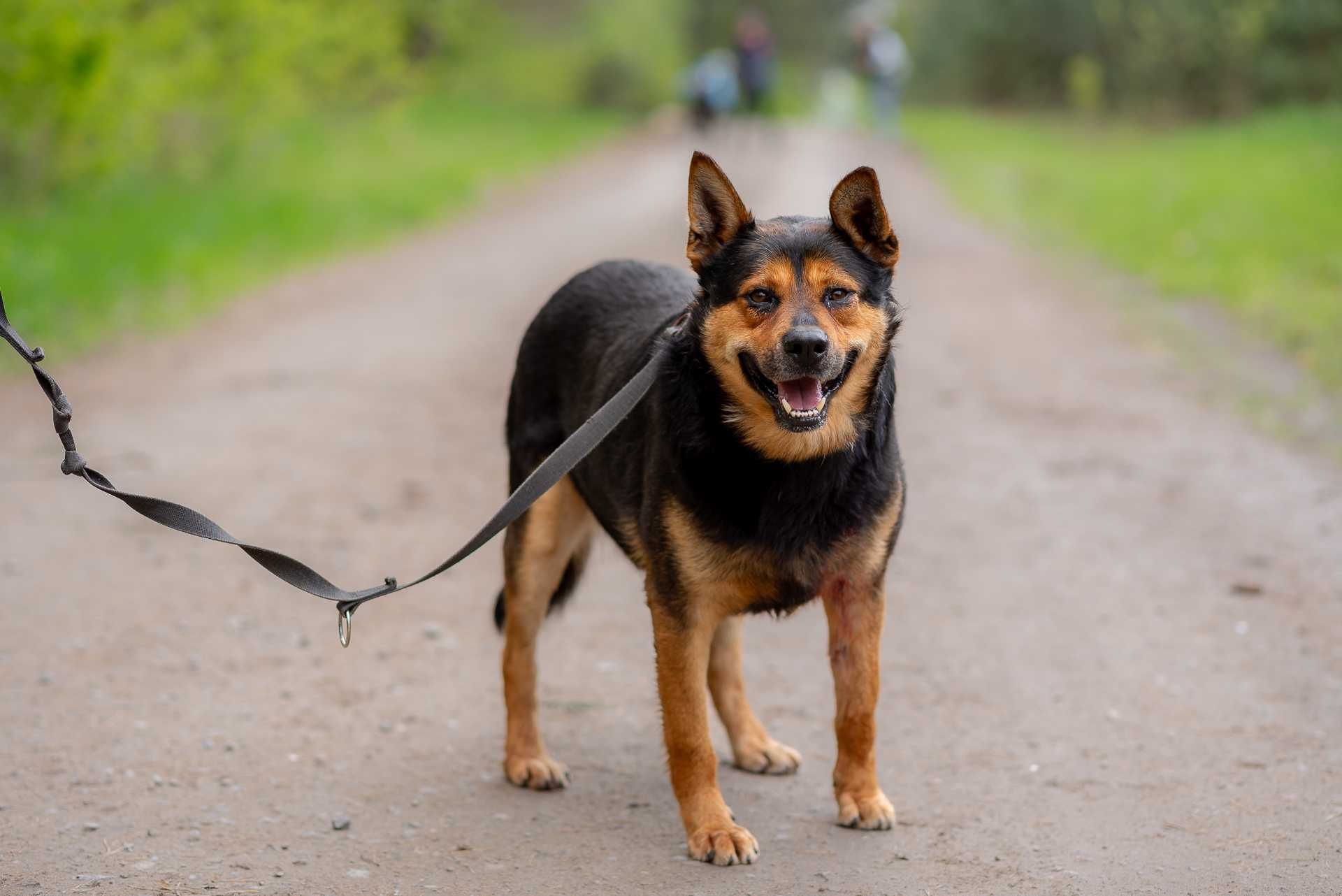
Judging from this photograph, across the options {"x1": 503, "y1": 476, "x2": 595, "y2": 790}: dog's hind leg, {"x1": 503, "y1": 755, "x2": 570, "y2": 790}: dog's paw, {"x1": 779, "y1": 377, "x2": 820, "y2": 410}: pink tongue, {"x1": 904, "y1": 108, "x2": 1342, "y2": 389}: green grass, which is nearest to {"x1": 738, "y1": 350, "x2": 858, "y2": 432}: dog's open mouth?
{"x1": 779, "y1": 377, "x2": 820, "y2": 410}: pink tongue

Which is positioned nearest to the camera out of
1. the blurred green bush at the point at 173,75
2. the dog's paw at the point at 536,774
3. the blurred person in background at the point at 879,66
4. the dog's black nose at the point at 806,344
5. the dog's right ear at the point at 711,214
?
the dog's black nose at the point at 806,344

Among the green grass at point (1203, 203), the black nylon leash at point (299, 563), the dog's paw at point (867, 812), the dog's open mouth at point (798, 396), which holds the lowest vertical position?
the dog's paw at point (867, 812)

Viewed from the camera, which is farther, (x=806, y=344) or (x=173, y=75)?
(x=173, y=75)

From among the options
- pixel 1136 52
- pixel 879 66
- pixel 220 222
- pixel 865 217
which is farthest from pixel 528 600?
pixel 1136 52

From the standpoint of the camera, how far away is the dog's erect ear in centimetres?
421

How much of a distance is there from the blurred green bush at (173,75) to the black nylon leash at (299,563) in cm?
1015

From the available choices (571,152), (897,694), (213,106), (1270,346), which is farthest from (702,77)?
(897,694)

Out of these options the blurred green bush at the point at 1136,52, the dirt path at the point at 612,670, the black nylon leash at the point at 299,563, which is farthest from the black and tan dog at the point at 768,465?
the blurred green bush at the point at 1136,52

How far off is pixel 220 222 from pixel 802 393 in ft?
47.2

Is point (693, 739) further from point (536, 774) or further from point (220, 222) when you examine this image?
point (220, 222)

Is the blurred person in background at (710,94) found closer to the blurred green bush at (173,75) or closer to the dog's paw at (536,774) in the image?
the blurred green bush at (173,75)

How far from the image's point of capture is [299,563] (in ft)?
13.6

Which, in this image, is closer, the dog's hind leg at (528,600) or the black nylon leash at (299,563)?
the black nylon leash at (299,563)

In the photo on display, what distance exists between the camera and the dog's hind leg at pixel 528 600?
4.87 m
